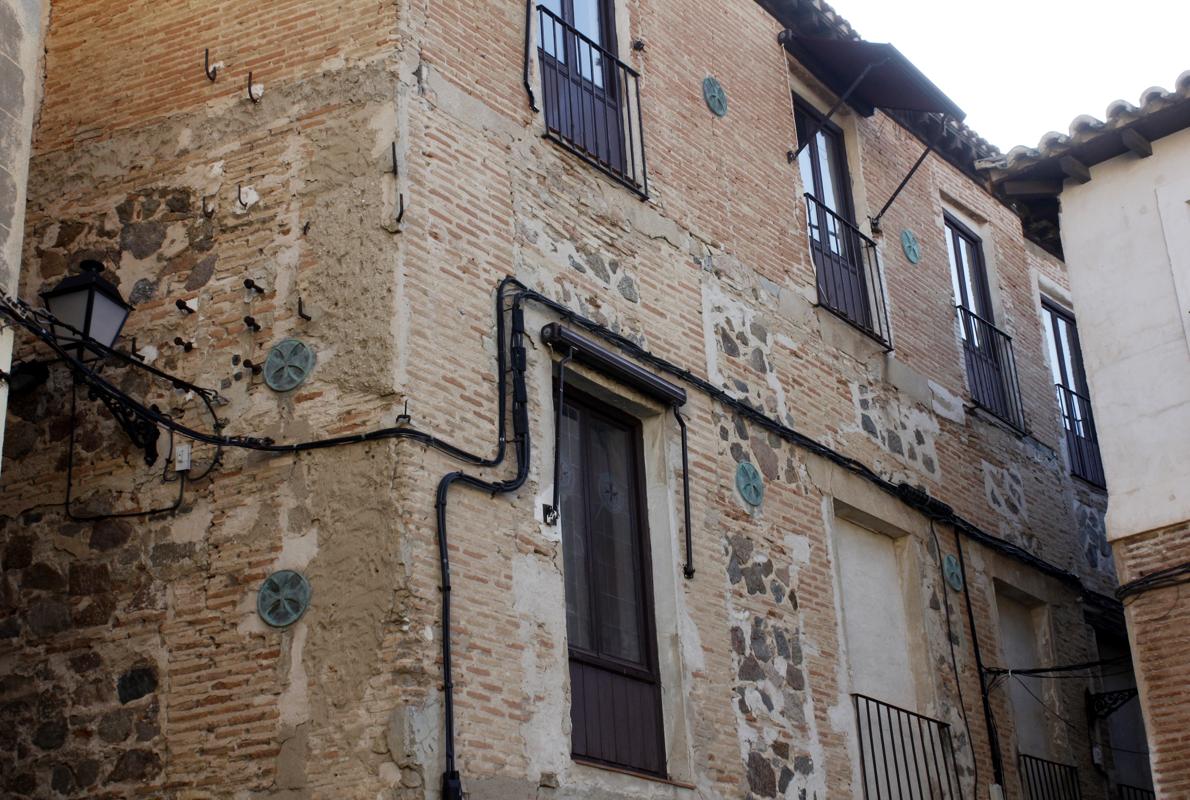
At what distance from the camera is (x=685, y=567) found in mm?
9641

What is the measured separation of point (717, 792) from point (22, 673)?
374 centimetres

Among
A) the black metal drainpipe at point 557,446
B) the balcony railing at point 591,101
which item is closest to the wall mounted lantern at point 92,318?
the black metal drainpipe at point 557,446

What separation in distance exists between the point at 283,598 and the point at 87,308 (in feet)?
5.90

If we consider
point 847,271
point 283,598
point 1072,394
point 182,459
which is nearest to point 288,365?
point 182,459

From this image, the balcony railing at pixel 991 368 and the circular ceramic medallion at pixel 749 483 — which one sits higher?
the balcony railing at pixel 991 368

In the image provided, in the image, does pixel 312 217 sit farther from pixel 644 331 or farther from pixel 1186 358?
pixel 1186 358

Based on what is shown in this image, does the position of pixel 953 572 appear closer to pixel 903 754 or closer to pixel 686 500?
pixel 903 754

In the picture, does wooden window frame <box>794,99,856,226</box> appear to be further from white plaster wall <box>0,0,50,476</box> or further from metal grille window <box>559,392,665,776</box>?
white plaster wall <box>0,0,50,476</box>

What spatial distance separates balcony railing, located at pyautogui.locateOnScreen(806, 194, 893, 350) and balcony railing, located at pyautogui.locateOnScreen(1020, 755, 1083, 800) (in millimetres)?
3266

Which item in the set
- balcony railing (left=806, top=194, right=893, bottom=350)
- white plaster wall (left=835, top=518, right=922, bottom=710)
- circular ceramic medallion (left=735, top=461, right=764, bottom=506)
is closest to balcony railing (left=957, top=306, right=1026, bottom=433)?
balcony railing (left=806, top=194, right=893, bottom=350)

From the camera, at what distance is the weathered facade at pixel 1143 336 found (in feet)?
34.5

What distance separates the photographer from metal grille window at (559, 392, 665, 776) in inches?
350

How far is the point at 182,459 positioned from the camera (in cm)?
868

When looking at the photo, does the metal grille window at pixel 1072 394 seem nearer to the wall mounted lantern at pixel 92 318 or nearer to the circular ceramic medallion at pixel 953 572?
the circular ceramic medallion at pixel 953 572
